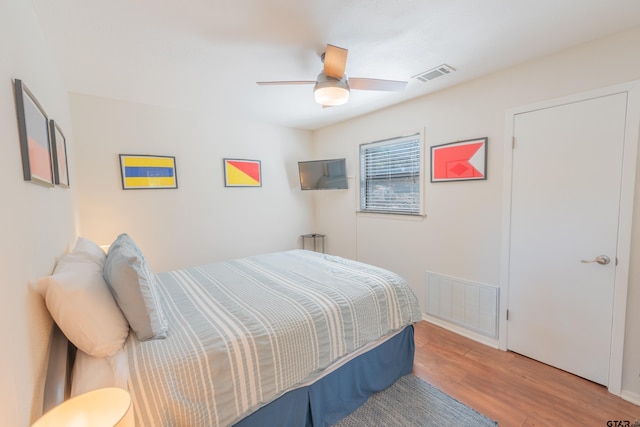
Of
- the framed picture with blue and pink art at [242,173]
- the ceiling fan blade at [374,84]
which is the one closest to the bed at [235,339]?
the ceiling fan blade at [374,84]

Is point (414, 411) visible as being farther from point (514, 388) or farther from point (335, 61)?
point (335, 61)

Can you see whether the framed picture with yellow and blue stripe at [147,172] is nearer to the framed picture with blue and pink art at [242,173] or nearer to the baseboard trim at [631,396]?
the framed picture with blue and pink art at [242,173]

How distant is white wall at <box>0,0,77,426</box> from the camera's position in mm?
704

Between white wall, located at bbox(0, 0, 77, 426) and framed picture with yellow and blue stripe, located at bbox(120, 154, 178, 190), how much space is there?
1.59 metres

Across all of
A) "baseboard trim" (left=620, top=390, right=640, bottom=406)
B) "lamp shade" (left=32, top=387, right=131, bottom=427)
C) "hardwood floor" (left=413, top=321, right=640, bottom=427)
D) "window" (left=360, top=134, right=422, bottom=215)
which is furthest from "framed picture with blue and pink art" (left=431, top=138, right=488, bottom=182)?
"lamp shade" (left=32, top=387, right=131, bottom=427)

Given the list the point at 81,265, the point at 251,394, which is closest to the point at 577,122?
the point at 251,394

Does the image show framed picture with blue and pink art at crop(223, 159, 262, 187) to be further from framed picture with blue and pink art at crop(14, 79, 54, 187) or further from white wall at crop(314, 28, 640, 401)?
framed picture with blue and pink art at crop(14, 79, 54, 187)

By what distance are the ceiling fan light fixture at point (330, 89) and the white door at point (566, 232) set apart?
5.09 ft

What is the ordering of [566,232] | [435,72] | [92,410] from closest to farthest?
[92,410]
[566,232]
[435,72]

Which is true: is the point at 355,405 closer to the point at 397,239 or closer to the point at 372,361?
A: the point at 372,361

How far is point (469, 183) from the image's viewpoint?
2.59m

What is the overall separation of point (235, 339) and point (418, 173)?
2.58 m

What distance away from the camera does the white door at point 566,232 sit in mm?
1875

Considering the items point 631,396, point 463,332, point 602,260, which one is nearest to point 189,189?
point 463,332
